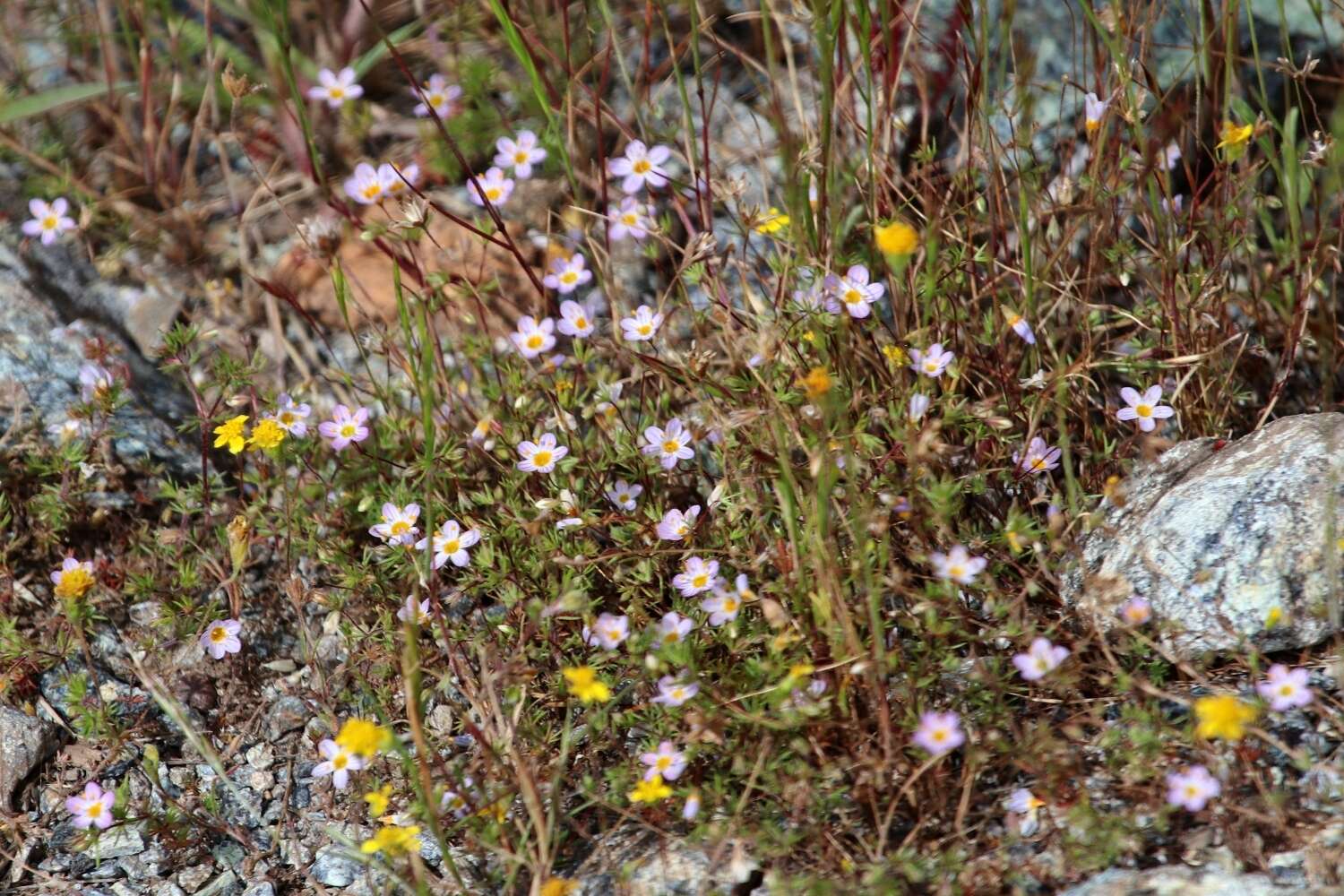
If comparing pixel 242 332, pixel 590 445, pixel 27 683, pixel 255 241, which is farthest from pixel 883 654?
pixel 255 241

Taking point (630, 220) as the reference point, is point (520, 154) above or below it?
above

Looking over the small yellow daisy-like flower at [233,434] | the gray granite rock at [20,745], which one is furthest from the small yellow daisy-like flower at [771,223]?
the gray granite rock at [20,745]

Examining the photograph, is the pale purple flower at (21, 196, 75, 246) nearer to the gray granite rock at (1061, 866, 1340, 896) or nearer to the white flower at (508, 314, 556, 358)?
the white flower at (508, 314, 556, 358)

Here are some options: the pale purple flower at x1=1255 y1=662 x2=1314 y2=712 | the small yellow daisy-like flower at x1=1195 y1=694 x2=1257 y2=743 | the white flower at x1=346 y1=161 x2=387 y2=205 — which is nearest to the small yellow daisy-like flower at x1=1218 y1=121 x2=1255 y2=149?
the pale purple flower at x1=1255 y1=662 x2=1314 y2=712

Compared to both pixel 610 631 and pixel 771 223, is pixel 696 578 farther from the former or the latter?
pixel 771 223

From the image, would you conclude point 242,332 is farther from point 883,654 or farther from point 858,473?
point 883,654

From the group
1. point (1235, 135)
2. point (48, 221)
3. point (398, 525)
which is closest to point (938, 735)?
point (398, 525)

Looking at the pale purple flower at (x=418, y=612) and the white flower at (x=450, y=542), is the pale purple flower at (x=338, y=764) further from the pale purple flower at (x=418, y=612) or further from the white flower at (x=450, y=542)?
the white flower at (x=450, y=542)
